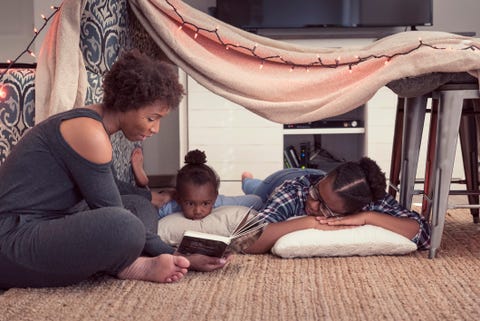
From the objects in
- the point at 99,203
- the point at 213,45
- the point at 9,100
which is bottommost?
the point at 99,203

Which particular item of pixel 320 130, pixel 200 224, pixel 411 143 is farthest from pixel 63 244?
pixel 320 130

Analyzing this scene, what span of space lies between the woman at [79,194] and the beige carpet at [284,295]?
0.19 ft

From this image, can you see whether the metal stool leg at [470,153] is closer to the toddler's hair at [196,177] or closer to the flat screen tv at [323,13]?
the toddler's hair at [196,177]

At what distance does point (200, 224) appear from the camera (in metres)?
2.07

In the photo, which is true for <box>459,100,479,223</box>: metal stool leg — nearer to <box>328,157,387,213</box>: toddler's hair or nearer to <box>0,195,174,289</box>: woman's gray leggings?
<box>328,157,387,213</box>: toddler's hair

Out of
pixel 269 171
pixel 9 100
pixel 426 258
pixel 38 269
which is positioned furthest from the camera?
pixel 269 171

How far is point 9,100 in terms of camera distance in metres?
1.80

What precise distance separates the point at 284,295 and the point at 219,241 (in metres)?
0.21

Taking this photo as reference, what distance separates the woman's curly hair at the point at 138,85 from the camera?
1.56 metres

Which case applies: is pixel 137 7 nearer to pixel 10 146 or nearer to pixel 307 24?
pixel 10 146

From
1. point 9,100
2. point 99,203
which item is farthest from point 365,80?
point 9,100

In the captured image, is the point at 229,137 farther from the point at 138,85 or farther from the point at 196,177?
the point at 138,85

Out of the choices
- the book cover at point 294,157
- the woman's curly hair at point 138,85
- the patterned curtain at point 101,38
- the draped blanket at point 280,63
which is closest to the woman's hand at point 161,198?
→ the patterned curtain at point 101,38

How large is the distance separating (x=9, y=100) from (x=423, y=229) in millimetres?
1201
